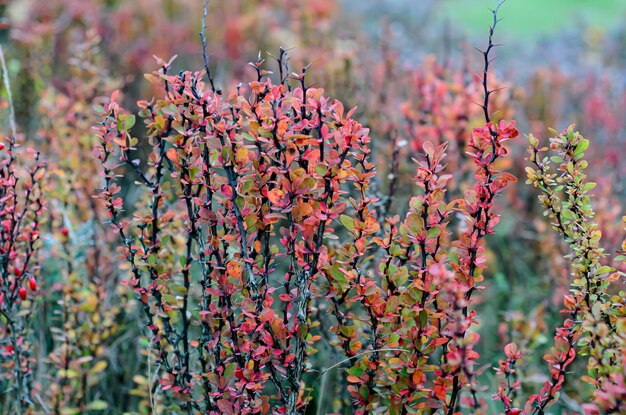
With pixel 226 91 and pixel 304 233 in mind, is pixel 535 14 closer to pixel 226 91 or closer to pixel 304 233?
pixel 226 91

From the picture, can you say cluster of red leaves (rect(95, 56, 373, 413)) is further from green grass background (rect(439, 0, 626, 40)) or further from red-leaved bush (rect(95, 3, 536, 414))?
green grass background (rect(439, 0, 626, 40))

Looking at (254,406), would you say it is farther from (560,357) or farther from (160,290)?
(560,357)

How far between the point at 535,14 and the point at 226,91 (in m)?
11.6

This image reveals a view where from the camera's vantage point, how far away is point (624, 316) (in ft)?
4.90

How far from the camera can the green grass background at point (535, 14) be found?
12002 millimetres

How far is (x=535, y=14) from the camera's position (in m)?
13.9

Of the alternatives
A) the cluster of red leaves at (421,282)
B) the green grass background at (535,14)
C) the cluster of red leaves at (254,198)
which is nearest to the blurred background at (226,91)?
the cluster of red leaves at (254,198)

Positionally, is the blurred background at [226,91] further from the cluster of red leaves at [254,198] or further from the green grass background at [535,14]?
the green grass background at [535,14]

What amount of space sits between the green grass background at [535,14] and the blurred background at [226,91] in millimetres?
5136

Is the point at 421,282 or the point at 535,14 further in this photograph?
the point at 535,14

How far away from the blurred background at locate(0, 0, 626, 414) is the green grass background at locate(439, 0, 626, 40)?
5.14 meters

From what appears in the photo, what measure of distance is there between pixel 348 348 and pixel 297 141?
57 cm

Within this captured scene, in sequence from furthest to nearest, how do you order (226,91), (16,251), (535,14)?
(535,14) → (226,91) → (16,251)

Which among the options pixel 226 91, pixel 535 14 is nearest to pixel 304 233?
pixel 226 91
